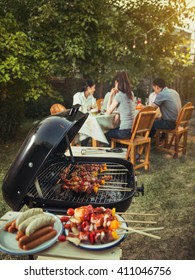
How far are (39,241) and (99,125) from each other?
12.4 feet

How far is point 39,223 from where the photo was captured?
55.7 inches

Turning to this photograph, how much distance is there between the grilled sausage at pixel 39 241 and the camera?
1334 millimetres

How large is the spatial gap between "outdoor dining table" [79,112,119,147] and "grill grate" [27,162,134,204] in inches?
99.0

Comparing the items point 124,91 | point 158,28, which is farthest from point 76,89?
point 124,91

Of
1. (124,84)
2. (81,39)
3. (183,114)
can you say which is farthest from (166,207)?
(81,39)

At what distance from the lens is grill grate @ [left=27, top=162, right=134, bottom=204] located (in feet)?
6.50

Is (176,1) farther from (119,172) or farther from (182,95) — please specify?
(119,172)

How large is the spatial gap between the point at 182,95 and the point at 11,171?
45.3ft

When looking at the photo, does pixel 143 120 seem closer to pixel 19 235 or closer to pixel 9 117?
pixel 19 235

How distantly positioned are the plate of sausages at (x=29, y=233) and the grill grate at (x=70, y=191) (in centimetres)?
33

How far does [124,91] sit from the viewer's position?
4.84 meters

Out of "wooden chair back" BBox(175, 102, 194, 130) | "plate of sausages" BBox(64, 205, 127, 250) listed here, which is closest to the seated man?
"wooden chair back" BBox(175, 102, 194, 130)

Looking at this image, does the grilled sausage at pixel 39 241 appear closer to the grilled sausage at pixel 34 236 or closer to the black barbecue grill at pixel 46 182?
the grilled sausage at pixel 34 236

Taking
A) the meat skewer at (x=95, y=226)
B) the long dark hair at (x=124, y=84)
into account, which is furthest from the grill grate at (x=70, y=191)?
the long dark hair at (x=124, y=84)
